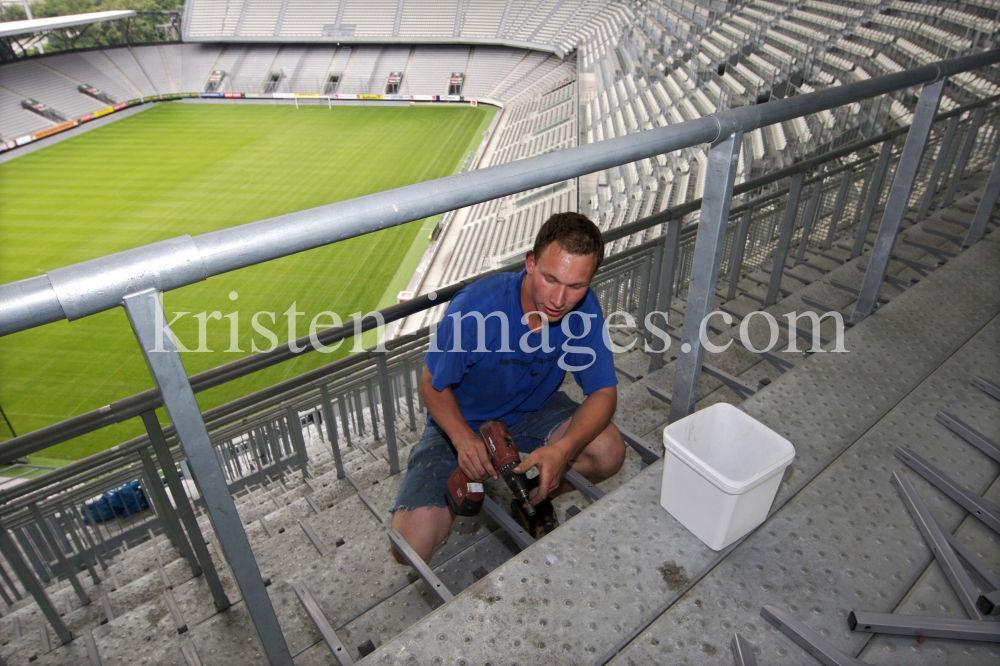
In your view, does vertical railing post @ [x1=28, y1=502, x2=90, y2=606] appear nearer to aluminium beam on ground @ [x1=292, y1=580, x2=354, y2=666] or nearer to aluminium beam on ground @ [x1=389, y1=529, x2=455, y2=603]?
aluminium beam on ground @ [x1=292, y1=580, x2=354, y2=666]

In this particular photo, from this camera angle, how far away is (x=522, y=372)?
225 cm

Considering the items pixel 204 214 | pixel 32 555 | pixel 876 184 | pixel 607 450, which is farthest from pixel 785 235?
pixel 204 214

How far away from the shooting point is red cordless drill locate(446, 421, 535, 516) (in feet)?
6.35

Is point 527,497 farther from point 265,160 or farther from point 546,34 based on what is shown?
point 546,34

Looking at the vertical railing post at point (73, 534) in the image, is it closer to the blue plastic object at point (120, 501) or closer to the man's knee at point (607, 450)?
the blue plastic object at point (120, 501)

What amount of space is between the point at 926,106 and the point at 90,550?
13.1 feet

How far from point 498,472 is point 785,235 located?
8.63 ft

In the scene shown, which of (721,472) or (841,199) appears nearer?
(721,472)

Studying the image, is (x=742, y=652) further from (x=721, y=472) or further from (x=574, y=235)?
(x=574, y=235)

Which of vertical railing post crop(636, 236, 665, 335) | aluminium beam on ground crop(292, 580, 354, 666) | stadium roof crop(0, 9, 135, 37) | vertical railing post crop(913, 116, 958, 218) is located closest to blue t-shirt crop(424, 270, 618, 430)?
aluminium beam on ground crop(292, 580, 354, 666)

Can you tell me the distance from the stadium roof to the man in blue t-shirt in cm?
3382

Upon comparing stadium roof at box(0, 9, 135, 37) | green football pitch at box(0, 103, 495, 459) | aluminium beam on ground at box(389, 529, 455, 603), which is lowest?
green football pitch at box(0, 103, 495, 459)

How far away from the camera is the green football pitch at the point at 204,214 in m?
11.4

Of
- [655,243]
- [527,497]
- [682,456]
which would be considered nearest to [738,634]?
[682,456]
